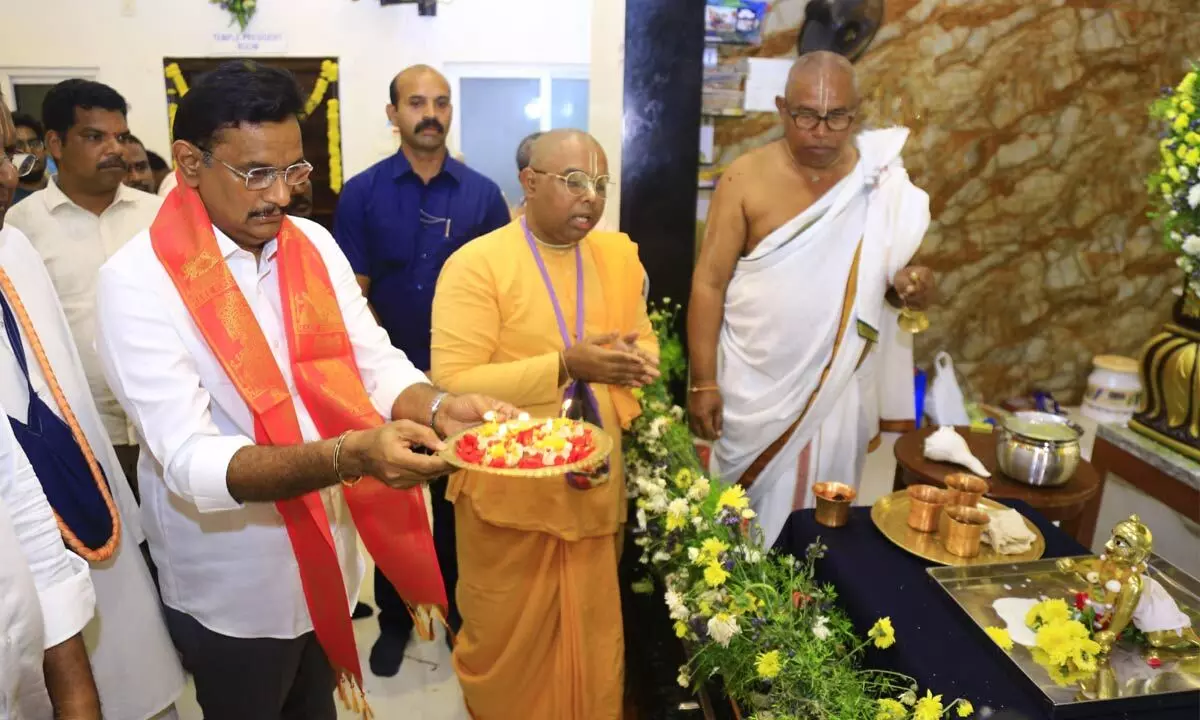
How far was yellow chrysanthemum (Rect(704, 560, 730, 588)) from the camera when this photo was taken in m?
1.81

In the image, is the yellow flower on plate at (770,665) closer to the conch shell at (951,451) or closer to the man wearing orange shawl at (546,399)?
the man wearing orange shawl at (546,399)

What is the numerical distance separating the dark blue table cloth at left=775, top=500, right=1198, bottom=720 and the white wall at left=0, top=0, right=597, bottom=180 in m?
6.35

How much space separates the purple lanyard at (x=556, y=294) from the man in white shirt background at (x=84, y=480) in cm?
121

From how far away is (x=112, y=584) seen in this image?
1.70 metres

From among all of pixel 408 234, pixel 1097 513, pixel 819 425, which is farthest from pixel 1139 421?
pixel 408 234

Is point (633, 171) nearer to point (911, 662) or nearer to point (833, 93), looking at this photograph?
point (833, 93)

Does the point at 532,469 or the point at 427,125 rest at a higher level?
the point at 427,125

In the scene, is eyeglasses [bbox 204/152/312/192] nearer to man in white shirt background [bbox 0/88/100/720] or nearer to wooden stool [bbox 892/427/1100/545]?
man in white shirt background [bbox 0/88/100/720]

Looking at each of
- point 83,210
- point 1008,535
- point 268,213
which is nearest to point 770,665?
point 1008,535

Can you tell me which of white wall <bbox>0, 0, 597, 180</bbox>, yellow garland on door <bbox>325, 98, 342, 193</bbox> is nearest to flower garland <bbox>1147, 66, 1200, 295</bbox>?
white wall <bbox>0, 0, 597, 180</bbox>

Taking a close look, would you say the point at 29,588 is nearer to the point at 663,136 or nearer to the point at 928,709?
the point at 928,709

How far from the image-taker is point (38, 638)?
128cm

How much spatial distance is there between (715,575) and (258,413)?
1.04 m

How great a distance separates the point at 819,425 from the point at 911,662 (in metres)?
1.53
